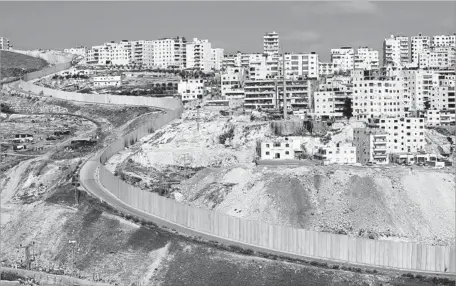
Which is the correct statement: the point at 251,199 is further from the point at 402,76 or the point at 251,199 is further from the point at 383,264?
the point at 402,76

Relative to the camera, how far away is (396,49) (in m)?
118

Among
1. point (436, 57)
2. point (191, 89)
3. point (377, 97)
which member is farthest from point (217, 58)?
point (377, 97)

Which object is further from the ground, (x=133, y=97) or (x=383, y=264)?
(x=133, y=97)

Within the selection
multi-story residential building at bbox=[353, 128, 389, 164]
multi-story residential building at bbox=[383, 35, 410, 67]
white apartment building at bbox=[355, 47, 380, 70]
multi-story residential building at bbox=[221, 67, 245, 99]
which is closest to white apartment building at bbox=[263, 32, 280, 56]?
white apartment building at bbox=[355, 47, 380, 70]

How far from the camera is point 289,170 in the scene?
53.9 meters

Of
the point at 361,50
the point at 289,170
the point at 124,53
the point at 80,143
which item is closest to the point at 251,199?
the point at 289,170

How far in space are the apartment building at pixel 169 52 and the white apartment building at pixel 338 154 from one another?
63901 millimetres

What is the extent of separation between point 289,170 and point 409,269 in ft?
43.3

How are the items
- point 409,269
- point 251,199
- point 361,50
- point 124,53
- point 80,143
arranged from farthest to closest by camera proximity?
point 124,53 < point 361,50 < point 80,143 < point 251,199 < point 409,269

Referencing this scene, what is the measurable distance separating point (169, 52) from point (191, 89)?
38352 millimetres

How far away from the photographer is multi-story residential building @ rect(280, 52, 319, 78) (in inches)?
3583

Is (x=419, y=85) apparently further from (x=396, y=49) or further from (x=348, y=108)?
(x=396, y=49)

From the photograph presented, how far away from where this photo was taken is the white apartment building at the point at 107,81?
330 feet

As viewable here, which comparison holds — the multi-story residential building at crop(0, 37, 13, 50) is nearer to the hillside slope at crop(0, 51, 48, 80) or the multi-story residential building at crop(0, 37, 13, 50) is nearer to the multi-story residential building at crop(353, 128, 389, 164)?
the hillside slope at crop(0, 51, 48, 80)
